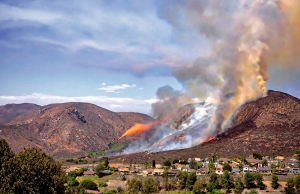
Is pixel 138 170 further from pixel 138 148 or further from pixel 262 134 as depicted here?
pixel 138 148

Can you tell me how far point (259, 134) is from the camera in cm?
14925

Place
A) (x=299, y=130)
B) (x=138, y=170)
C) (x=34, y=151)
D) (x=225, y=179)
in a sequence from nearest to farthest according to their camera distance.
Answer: (x=34, y=151) < (x=225, y=179) < (x=138, y=170) < (x=299, y=130)

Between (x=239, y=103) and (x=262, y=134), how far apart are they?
167 feet

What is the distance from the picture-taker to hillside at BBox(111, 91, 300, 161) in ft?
439

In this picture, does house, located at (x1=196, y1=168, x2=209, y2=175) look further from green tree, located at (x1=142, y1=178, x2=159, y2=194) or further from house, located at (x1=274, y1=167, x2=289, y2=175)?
green tree, located at (x1=142, y1=178, x2=159, y2=194)

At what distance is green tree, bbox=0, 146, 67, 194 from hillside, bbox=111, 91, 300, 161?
94.5 metres

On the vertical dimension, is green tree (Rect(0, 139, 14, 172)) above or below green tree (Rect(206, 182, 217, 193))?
above

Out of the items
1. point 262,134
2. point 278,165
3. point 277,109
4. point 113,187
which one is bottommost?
point 113,187

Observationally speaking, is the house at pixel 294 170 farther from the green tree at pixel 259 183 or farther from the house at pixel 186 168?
the house at pixel 186 168

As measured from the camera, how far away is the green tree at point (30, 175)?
116 feet

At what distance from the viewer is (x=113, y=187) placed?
90.6 m

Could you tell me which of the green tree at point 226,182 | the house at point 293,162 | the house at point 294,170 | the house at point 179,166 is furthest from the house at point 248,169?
the house at point 179,166

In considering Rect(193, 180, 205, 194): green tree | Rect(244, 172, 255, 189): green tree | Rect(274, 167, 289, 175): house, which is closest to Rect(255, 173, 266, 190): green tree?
Rect(244, 172, 255, 189): green tree

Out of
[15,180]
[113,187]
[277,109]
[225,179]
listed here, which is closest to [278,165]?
[225,179]
